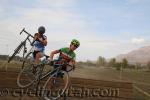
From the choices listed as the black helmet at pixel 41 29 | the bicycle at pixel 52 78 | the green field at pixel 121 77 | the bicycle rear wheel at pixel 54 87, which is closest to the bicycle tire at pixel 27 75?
the bicycle at pixel 52 78

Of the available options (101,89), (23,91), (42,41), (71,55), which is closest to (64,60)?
(71,55)

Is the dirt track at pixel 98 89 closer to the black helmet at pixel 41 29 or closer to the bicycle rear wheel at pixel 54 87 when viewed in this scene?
the bicycle rear wheel at pixel 54 87

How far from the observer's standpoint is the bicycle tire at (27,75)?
11.4 meters

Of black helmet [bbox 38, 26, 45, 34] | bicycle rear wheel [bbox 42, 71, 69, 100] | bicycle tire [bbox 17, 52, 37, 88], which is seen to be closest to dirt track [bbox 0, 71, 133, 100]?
bicycle tire [bbox 17, 52, 37, 88]

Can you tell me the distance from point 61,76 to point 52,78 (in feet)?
0.93

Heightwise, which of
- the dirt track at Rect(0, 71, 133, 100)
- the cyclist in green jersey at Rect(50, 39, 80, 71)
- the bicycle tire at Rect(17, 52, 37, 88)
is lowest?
the dirt track at Rect(0, 71, 133, 100)

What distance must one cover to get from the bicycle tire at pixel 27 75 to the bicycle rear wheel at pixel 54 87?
0.66 metres

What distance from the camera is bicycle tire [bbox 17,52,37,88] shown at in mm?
11383

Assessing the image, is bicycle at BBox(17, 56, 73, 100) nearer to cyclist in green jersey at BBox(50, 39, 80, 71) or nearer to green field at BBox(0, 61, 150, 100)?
cyclist in green jersey at BBox(50, 39, 80, 71)

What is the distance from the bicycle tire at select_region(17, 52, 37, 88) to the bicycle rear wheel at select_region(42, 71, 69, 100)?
66 centimetres

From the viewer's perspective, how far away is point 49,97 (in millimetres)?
10836

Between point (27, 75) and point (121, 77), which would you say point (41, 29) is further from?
point (121, 77)

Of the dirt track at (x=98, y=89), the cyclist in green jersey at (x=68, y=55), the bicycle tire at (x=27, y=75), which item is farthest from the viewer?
the dirt track at (x=98, y=89)

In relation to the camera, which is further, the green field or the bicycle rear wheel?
the green field
